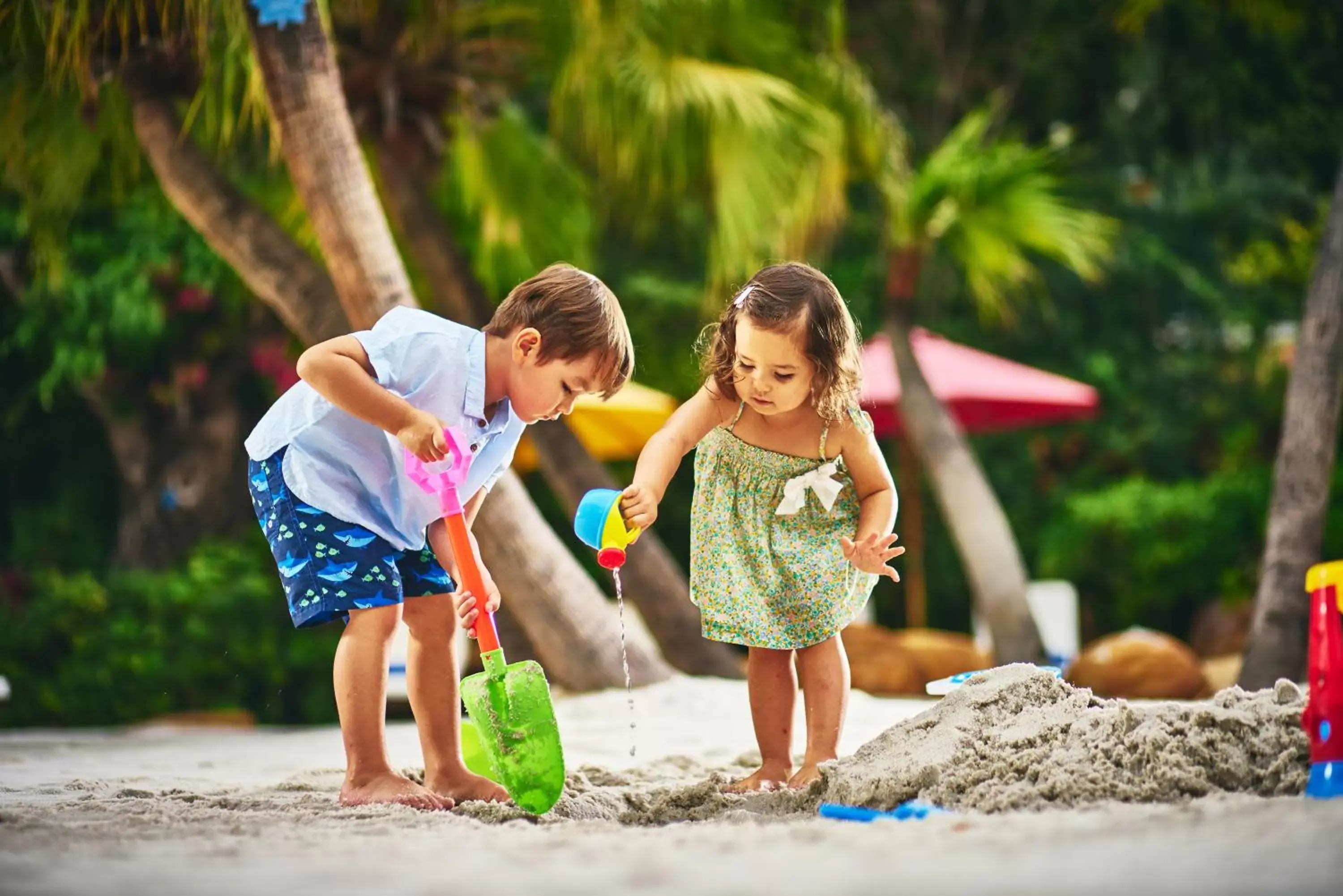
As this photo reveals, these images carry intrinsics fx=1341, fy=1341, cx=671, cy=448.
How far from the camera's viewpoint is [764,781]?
278 cm

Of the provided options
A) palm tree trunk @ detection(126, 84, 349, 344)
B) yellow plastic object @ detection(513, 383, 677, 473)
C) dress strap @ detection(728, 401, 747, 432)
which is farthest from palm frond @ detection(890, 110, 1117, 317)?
dress strap @ detection(728, 401, 747, 432)

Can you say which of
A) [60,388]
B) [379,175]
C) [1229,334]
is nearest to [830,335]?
[379,175]

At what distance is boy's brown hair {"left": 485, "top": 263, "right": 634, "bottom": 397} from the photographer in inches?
102

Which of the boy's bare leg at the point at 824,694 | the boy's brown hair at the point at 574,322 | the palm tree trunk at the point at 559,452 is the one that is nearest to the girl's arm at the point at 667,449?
the boy's brown hair at the point at 574,322

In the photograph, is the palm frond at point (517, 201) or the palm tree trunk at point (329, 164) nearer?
the palm tree trunk at point (329, 164)

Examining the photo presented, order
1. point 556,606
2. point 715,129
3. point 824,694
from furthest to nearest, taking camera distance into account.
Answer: point 715,129
point 556,606
point 824,694

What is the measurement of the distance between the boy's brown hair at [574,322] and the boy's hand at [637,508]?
22cm

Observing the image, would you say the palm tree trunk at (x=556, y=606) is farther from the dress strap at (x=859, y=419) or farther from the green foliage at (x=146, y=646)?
the green foliage at (x=146, y=646)

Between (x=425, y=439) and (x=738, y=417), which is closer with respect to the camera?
(x=425, y=439)

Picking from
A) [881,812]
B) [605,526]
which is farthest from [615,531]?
[881,812]

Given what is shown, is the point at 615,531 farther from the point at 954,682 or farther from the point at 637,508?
the point at 954,682

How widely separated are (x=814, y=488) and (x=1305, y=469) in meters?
3.14

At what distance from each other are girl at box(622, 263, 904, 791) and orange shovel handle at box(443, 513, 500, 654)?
16.3 inches

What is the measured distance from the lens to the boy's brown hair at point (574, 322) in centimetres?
260
